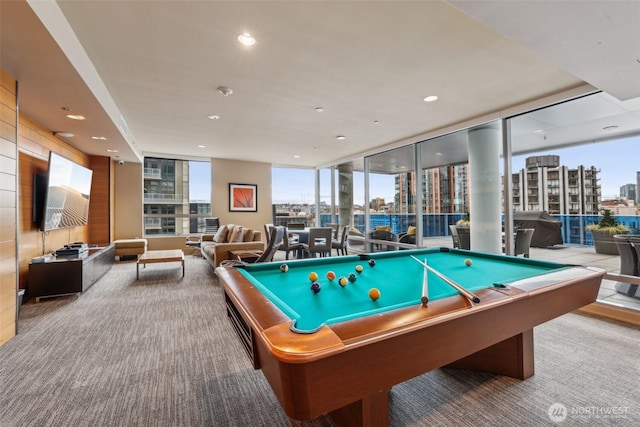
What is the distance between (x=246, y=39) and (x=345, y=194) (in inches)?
230

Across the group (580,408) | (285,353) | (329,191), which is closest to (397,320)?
(285,353)

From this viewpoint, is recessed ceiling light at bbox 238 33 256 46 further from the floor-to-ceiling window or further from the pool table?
the floor-to-ceiling window

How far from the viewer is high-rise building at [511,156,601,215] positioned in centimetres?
352

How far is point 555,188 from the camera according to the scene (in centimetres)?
388

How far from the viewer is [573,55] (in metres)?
2.12

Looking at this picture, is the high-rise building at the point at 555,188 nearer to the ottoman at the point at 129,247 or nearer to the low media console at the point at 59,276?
the low media console at the point at 59,276

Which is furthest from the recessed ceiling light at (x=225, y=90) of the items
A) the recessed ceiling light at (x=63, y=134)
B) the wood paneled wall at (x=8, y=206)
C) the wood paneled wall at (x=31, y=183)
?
the recessed ceiling light at (x=63, y=134)

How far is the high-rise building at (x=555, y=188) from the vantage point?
3.52 metres

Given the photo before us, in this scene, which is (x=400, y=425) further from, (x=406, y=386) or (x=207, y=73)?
(x=207, y=73)

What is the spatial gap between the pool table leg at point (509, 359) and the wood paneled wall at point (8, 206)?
150 inches

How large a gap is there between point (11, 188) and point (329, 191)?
674 centimetres

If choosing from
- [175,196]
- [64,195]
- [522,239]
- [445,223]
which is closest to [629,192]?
[522,239]

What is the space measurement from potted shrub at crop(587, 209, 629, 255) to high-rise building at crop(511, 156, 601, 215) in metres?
0.13

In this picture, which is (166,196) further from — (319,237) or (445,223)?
(445,223)
